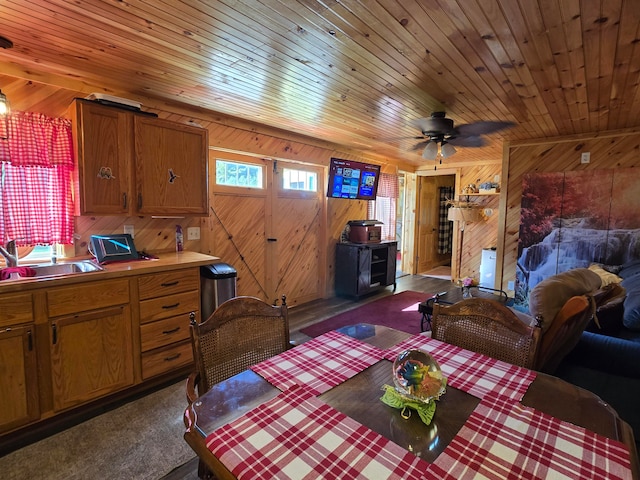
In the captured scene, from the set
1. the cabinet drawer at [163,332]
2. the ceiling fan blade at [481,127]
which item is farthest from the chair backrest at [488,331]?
the ceiling fan blade at [481,127]

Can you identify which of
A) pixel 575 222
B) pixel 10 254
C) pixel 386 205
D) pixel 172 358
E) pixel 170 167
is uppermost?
pixel 170 167

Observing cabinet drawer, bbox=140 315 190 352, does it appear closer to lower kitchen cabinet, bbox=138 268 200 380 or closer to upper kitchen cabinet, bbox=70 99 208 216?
lower kitchen cabinet, bbox=138 268 200 380

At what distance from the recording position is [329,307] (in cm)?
450

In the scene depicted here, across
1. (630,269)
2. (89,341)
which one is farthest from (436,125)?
(89,341)

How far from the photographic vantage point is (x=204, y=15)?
165 centimetres

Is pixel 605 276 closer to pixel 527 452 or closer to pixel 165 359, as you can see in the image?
pixel 527 452

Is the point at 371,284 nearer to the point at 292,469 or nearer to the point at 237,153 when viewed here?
the point at 237,153

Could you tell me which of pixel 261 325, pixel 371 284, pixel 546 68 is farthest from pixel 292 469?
pixel 371 284

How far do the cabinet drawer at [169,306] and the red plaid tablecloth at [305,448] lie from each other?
1713 mm

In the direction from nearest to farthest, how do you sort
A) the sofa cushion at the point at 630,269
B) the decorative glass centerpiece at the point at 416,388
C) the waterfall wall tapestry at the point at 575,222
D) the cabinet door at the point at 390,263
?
the decorative glass centerpiece at the point at 416,388
the sofa cushion at the point at 630,269
the waterfall wall tapestry at the point at 575,222
the cabinet door at the point at 390,263

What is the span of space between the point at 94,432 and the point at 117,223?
1557 mm

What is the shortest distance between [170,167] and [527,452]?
2.81 meters

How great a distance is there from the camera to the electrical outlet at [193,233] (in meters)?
3.27

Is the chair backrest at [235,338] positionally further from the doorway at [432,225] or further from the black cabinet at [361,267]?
the doorway at [432,225]
